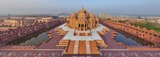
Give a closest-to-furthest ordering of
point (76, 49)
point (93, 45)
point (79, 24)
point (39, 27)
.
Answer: point (76, 49) < point (93, 45) < point (79, 24) < point (39, 27)

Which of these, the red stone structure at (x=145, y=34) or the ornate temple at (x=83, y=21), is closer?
the red stone structure at (x=145, y=34)

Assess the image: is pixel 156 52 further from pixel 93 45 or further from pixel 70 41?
pixel 70 41

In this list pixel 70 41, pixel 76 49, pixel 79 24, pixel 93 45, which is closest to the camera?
pixel 76 49

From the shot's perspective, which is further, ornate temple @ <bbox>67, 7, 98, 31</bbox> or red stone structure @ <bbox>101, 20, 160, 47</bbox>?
ornate temple @ <bbox>67, 7, 98, 31</bbox>

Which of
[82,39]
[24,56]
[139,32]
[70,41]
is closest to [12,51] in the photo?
[24,56]

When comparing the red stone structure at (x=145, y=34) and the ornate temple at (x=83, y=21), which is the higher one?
the ornate temple at (x=83, y=21)

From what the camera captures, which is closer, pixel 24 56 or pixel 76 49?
pixel 24 56

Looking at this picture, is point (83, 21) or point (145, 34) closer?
point (83, 21)

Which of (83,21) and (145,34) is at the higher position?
(83,21)

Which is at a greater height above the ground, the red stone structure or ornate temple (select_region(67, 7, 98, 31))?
ornate temple (select_region(67, 7, 98, 31))

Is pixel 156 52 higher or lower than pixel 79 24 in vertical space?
lower
